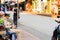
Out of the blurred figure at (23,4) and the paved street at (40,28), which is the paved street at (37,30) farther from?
the blurred figure at (23,4)

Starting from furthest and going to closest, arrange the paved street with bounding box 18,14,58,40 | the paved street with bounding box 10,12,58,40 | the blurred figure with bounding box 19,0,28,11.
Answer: the blurred figure with bounding box 19,0,28,11 → the paved street with bounding box 18,14,58,40 → the paved street with bounding box 10,12,58,40

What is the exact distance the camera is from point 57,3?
1034cm

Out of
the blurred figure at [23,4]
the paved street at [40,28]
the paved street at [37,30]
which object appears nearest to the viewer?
the paved street at [37,30]

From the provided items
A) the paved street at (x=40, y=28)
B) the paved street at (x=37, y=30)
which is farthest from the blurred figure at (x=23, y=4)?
the paved street at (x=37, y=30)

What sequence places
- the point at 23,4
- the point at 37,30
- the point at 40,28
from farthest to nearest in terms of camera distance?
the point at 23,4
the point at 40,28
the point at 37,30

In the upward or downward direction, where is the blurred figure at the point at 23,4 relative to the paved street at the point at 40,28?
upward

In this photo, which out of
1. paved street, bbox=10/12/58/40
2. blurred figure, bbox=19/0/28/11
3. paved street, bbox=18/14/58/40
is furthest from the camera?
blurred figure, bbox=19/0/28/11

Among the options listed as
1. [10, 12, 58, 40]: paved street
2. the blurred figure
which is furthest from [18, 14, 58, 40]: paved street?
the blurred figure

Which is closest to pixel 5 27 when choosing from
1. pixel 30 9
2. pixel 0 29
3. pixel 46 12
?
pixel 0 29

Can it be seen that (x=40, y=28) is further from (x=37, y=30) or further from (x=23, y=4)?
(x=23, y=4)

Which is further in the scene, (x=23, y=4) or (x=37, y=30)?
(x=23, y=4)

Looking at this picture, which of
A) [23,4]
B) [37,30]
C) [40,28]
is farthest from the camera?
[23,4]

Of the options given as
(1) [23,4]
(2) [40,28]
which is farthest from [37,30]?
(1) [23,4]

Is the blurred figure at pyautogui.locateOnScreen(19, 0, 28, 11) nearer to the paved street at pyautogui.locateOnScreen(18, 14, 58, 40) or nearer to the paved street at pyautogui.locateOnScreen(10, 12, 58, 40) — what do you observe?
the paved street at pyautogui.locateOnScreen(18, 14, 58, 40)
